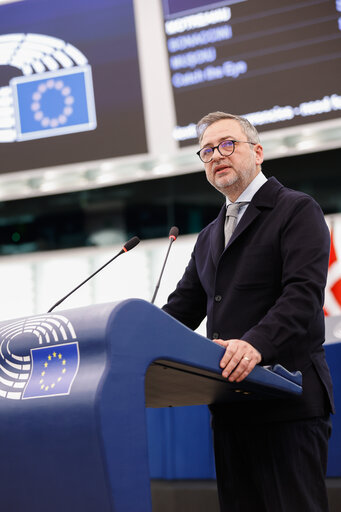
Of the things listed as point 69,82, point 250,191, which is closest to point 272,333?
point 250,191

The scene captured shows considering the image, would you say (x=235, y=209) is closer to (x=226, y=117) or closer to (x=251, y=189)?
(x=251, y=189)

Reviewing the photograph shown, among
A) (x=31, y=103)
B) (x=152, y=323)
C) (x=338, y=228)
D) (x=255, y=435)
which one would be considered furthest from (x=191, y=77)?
(x=152, y=323)

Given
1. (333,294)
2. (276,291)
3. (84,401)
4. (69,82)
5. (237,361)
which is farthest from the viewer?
(69,82)

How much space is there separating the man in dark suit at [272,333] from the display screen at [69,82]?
2.94 meters

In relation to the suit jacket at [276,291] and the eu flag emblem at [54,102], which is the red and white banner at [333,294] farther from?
the suit jacket at [276,291]

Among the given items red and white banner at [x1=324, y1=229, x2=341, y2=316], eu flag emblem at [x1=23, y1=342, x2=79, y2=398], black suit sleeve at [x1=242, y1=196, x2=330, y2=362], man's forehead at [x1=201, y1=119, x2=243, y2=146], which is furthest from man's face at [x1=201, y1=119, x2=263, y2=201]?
red and white banner at [x1=324, y1=229, x2=341, y2=316]

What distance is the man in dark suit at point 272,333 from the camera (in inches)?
54.0

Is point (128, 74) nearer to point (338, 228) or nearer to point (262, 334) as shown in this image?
point (338, 228)

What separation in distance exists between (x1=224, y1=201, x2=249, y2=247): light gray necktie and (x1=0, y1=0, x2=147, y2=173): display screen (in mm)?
2801

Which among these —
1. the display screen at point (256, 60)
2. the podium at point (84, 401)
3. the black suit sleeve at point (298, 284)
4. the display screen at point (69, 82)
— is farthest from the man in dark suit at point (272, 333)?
the display screen at point (69, 82)

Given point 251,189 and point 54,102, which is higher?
point 54,102

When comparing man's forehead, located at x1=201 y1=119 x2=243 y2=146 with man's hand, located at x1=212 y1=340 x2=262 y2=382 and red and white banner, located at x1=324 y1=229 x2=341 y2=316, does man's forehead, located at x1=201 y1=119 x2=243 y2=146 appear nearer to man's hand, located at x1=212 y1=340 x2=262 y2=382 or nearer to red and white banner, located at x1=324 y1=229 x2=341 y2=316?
man's hand, located at x1=212 y1=340 x2=262 y2=382

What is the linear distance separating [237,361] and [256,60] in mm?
3302

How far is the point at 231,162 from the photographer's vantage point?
1.72m
